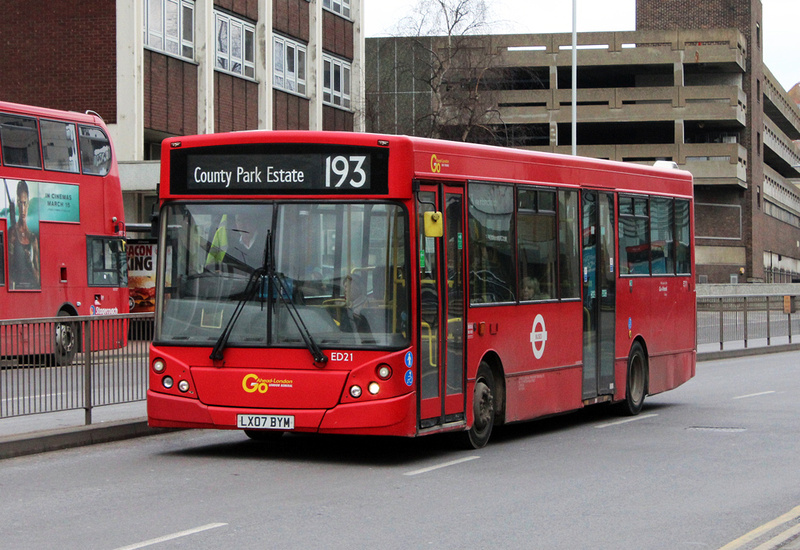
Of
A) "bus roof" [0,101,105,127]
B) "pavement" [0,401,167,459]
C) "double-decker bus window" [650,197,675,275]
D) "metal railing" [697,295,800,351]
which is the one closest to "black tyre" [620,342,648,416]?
"double-decker bus window" [650,197,675,275]

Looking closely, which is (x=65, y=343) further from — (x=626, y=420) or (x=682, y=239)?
(x=682, y=239)

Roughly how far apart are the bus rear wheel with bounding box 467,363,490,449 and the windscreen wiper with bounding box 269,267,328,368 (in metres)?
1.91

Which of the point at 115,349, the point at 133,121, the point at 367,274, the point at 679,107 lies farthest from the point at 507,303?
the point at 679,107

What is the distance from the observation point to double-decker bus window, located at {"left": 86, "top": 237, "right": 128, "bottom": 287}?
987 inches

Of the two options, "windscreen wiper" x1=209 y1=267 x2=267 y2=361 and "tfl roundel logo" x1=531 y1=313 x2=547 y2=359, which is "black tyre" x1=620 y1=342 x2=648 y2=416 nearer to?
"tfl roundel logo" x1=531 y1=313 x2=547 y2=359

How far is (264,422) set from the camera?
35.0ft

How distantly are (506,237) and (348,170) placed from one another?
2330mm

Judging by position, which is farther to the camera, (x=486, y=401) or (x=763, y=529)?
(x=486, y=401)

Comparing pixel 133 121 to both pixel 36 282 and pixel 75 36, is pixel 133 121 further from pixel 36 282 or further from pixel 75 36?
pixel 36 282

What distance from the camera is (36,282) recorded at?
922 inches

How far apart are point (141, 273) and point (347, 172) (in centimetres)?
2267

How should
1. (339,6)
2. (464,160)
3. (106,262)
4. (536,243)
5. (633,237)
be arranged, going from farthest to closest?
(339,6), (106,262), (633,237), (536,243), (464,160)

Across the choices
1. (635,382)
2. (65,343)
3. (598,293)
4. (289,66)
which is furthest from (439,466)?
(289,66)

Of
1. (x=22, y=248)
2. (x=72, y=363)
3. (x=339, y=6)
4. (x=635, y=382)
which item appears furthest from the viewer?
(x=339, y=6)
